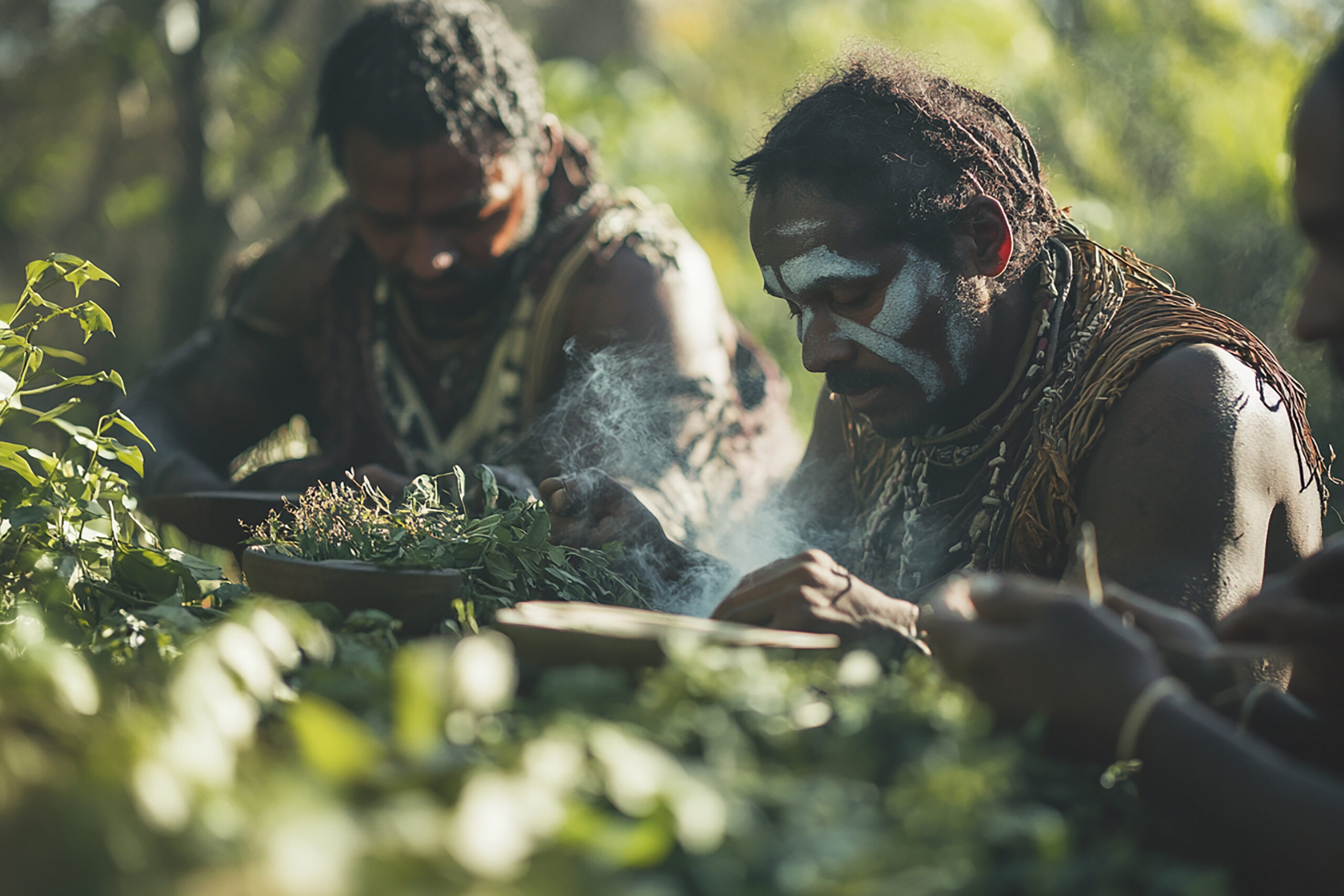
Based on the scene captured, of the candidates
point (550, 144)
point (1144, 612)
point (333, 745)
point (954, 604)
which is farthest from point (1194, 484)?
point (550, 144)

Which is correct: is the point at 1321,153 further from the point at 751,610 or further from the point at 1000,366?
the point at 1000,366

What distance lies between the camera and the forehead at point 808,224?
7.77 feet

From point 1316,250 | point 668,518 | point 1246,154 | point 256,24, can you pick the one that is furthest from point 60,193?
point 1316,250

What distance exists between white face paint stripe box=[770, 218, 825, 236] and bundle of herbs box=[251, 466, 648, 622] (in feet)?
2.44

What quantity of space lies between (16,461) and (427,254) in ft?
5.46

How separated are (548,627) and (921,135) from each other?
1.42m

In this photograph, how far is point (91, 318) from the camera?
1.96 metres

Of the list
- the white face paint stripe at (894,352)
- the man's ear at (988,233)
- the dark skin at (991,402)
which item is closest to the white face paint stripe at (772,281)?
the dark skin at (991,402)

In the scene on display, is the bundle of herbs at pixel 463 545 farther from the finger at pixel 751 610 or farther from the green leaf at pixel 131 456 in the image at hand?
the finger at pixel 751 610

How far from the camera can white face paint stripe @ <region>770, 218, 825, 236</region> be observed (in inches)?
93.7

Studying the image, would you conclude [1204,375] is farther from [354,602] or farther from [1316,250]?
[354,602]

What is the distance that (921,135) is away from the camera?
Answer: 242 cm

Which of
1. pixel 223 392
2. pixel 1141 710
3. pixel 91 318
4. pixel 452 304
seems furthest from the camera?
pixel 223 392

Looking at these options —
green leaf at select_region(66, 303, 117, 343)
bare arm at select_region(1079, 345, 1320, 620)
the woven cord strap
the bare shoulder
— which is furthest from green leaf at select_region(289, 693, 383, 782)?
the bare shoulder
